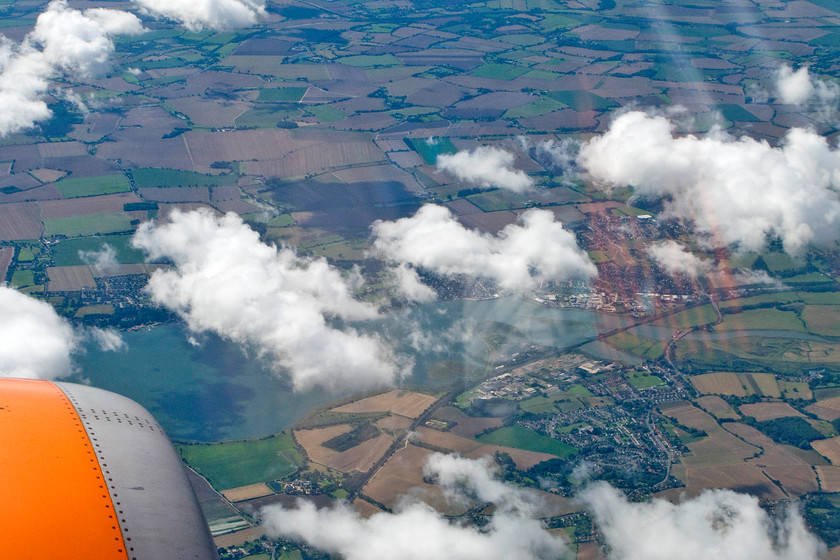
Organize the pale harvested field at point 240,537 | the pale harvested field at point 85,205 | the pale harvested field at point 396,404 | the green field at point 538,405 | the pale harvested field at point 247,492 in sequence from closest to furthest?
the pale harvested field at point 240,537
the pale harvested field at point 247,492
the pale harvested field at point 396,404
the green field at point 538,405
the pale harvested field at point 85,205

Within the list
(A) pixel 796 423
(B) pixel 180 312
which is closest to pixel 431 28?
(B) pixel 180 312

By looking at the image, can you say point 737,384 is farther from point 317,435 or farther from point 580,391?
point 317,435

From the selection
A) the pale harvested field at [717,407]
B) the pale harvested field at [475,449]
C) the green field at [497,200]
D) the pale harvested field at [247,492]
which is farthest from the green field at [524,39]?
the pale harvested field at [247,492]

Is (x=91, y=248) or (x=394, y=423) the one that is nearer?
(x=394, y=423)

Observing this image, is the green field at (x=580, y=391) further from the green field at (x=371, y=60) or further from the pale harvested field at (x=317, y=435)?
the green field at (x=371, y=60)

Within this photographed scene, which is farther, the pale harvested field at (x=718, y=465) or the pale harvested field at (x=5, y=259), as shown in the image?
the pale harvested field at (x=5, y=259)

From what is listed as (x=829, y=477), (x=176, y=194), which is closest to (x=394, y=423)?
(x=829, y=477)
